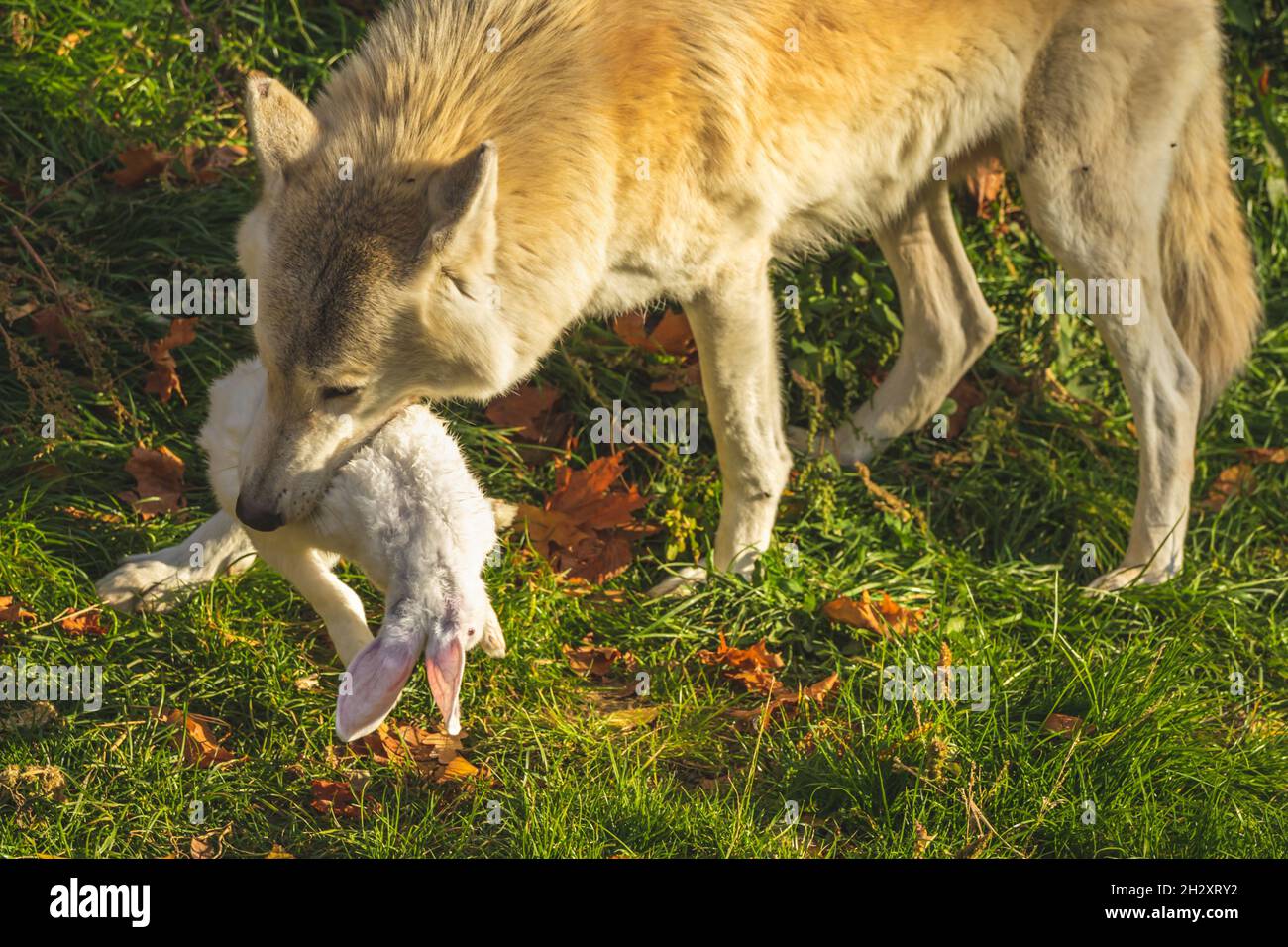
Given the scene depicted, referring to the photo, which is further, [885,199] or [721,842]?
[885,199]

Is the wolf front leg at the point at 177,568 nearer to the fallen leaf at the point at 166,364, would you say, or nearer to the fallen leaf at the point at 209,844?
the fallen leaf at the point at 166,364

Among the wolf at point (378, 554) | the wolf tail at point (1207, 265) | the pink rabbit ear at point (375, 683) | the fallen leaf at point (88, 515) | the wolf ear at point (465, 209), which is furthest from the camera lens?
the wolf tail at point (1207, 265)

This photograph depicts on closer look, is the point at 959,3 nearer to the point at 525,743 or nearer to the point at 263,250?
the point at 263,250

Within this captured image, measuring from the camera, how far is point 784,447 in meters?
4.27

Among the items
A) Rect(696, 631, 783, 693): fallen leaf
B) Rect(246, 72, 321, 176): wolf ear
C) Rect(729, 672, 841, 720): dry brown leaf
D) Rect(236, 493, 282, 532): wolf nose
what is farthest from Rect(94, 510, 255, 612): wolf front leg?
Rect(729, 672, 841, 720): dry brown leaf

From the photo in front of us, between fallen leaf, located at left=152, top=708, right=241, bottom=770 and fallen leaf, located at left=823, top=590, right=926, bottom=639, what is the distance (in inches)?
67.5

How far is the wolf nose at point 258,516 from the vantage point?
11.0ft

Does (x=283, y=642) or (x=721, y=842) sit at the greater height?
(x=283, y=642)

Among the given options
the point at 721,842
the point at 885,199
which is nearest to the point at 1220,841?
the point at 721,842

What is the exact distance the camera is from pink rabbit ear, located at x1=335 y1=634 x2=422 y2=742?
9.24 feet

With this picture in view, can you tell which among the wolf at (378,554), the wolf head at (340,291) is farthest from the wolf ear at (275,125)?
the wolf at (378,554)

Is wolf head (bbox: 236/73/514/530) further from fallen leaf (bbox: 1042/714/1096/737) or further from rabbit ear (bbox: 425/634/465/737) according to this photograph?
fallen leaf (bbox: 1042/714/1096/737)

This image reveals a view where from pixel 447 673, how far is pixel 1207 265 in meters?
3.04

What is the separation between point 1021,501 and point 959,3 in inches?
62.8
